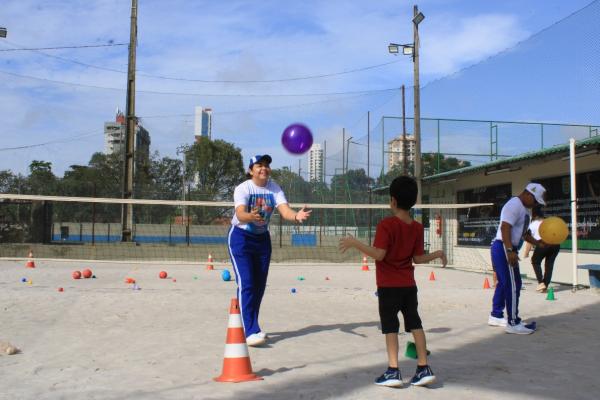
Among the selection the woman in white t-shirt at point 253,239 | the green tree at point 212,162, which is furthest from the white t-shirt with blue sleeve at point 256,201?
the green tree at point 212,162

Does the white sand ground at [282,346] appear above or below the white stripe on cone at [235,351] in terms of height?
below

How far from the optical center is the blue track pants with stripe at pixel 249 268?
591 centimetres

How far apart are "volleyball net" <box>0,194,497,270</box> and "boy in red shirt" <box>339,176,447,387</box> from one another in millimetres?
15414

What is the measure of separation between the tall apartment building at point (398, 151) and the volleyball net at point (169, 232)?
282 cm

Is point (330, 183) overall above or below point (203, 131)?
below

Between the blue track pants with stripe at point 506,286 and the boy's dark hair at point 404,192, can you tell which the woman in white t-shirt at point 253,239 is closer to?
the boy's dark hair at point 404,192

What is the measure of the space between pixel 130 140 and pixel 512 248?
19355 mm

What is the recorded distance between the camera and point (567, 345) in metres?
6.20

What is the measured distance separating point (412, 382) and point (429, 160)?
20790 mm

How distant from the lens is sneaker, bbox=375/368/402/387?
14.2 feet

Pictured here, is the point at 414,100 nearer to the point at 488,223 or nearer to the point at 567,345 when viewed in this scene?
the point at 488,223

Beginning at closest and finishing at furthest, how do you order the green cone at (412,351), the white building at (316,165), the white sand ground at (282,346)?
the white sand ground at (282,346)
the green cone at (412,351)
the white building at (316,165)

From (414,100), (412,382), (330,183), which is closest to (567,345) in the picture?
(412,382)

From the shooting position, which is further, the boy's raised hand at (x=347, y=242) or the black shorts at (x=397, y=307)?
the black shorts at (x=397, y=307)
